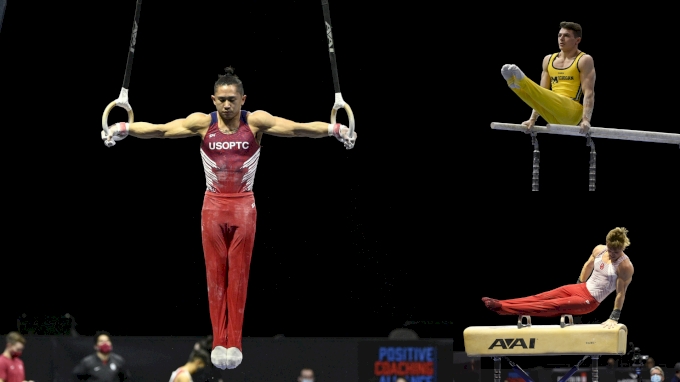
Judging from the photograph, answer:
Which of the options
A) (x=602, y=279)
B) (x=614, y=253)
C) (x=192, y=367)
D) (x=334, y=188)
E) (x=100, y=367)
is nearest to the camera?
(x=192, y=367)

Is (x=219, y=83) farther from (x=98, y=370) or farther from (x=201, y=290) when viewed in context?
(x=201, y=290)

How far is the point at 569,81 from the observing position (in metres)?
8.72

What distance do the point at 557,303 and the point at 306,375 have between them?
3582 mm

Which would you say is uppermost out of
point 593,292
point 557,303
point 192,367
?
point 593,292

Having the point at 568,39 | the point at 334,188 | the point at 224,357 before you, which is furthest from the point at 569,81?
the point at 334,188

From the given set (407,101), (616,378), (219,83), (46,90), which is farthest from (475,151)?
(219,83)

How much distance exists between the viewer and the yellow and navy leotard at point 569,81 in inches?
341

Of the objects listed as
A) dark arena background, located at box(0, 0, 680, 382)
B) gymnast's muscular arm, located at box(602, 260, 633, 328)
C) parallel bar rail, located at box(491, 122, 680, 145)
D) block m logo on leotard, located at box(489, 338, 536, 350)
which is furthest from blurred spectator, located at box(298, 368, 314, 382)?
parallel bar rail, located at box(491, 122, 680, 145)

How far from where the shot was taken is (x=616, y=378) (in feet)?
46.4

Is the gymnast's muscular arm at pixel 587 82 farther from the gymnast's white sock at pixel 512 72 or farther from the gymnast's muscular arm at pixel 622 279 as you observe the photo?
the gymnast's muscular arm at pixel 622 279

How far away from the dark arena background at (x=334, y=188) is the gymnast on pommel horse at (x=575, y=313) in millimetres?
2354

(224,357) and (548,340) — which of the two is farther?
(548,340)

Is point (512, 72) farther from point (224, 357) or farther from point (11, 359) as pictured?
point (11, 359)

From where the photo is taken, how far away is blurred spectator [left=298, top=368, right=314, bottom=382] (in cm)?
1247
